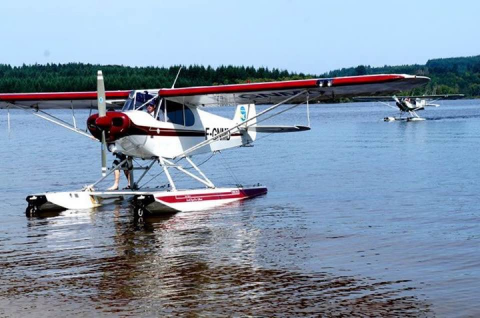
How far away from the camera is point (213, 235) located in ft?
32.6

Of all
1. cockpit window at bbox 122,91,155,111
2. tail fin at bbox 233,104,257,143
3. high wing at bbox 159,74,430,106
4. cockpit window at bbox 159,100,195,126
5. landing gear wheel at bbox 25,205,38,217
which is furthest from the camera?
tail fin at bbox 233,104,257,143

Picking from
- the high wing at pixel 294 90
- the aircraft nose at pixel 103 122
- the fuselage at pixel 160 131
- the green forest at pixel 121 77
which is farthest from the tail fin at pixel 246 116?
the green forest at pixel 121 77

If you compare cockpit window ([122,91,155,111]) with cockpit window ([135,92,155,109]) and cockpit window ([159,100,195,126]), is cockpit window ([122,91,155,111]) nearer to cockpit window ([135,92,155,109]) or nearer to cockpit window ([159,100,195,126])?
cockpit window ([135,92,155,109])

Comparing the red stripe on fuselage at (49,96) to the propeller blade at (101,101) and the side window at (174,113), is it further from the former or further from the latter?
the propeller blade at (101,101)

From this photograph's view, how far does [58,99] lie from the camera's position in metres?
13.5

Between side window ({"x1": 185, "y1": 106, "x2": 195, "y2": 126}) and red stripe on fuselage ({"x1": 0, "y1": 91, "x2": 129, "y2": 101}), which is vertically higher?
red stripe on fuselage ({"x1": 0, "y1": 91, "x2": 129, "y2": 101})

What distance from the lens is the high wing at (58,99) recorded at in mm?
13383

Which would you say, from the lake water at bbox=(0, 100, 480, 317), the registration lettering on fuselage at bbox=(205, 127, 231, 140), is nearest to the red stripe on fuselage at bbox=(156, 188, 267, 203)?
the lake water at bbox=(0, 100, 480, 317)

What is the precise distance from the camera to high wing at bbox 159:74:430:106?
431 inches

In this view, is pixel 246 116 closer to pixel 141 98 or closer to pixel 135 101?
pixel 141 98

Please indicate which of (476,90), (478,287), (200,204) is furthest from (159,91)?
(476,90)

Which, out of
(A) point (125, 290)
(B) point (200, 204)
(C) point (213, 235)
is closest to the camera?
(A) point (125, 290)

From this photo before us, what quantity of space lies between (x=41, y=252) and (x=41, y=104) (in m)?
5.64

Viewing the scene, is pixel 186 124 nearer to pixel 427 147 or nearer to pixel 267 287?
pixel 267 287
